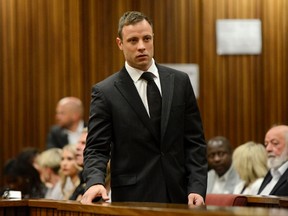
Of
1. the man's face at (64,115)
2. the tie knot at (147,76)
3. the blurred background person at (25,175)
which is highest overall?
the tie knot at (147,76)

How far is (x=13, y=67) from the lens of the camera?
920 centimetres

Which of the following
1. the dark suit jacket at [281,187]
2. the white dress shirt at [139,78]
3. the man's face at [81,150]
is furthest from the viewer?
the man's face at [81,150]

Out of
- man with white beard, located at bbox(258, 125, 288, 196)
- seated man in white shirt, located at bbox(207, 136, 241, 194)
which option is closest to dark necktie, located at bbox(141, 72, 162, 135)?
man with white beard, located at bbox(258, 125, 288, 196)

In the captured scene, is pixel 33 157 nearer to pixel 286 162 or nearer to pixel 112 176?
pixel 286 162

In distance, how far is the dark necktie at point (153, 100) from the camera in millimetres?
3947

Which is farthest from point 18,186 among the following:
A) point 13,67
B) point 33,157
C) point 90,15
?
point 90,15

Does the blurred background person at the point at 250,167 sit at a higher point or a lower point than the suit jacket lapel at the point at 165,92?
lower

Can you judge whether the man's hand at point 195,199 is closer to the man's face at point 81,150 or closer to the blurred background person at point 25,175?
the man's face at point 81,150

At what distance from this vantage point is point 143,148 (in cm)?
392

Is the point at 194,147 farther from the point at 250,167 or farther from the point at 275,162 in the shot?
the point at 250,167

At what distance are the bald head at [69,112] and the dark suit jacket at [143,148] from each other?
460cm

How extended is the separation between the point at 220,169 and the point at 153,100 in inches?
137

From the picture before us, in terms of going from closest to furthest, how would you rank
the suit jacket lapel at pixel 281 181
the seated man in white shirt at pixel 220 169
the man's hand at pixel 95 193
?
the man's hand at pixel 95 193 → the suit jacket lapel at pixel 281 181 → the seated man in white shirt at pixel 220 169

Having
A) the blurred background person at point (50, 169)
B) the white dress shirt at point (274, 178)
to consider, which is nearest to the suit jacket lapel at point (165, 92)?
the white dress shirt at point (274, 178)
